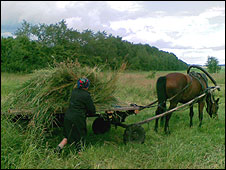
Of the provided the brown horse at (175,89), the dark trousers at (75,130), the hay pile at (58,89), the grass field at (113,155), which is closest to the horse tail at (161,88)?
the brown horse at (175,89)

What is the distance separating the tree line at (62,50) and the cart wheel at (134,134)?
4.93 m

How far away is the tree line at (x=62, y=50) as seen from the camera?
19433 millimetres

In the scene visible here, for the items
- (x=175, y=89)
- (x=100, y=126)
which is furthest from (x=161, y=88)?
(x=100, y=126)

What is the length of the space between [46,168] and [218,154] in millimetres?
3142

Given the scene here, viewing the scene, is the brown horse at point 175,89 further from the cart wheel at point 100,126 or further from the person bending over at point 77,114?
the person bending over at point 77,114

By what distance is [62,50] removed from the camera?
23125 mm

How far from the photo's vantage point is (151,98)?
1227 centimetres

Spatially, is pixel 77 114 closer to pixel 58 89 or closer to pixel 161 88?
pixel 58 89

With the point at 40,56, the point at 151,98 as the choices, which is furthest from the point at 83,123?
the point at 40,56

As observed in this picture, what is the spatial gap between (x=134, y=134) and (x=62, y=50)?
64.1ft

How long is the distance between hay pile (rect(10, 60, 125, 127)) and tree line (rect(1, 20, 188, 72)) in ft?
13.6

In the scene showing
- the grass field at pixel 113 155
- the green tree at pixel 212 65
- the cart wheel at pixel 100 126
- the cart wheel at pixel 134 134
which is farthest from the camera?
the green tree at pixel 212 65

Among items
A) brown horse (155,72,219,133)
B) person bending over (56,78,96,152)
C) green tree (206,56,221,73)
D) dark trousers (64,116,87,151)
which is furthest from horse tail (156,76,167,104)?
green tree (206,56,221,73)

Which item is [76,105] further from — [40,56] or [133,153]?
[40,56]
